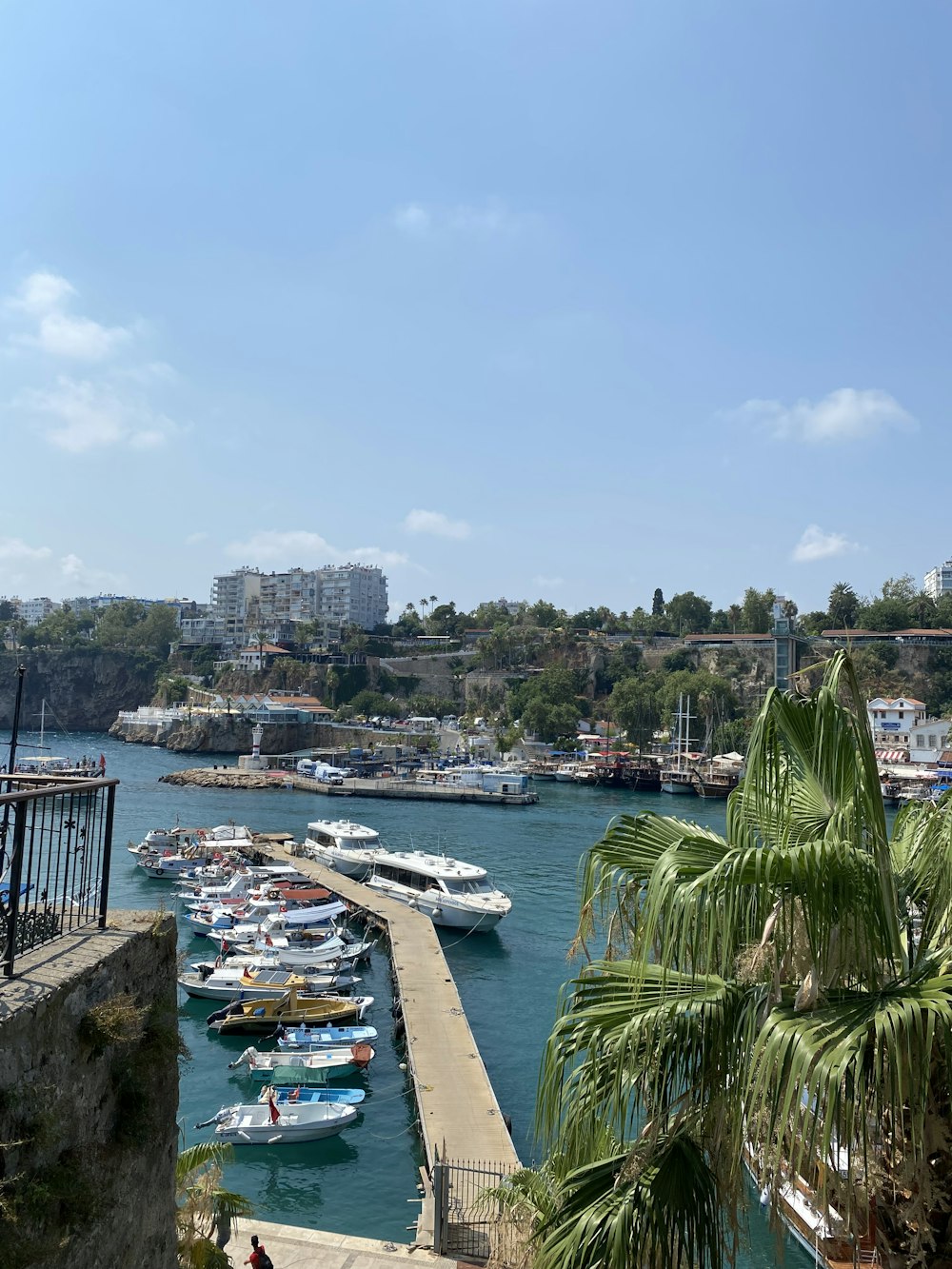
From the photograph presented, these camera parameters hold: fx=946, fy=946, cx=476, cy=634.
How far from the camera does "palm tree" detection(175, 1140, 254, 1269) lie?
7.86 metres

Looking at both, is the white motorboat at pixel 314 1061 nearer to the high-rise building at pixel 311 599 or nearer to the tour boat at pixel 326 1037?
the tour boat at pixel 326 1037

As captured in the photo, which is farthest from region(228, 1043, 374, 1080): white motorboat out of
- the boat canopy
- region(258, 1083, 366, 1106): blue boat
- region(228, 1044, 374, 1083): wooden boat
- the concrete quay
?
the concrete quay

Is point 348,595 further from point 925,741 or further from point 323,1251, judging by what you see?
point 323,1251

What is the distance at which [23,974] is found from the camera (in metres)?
4.48

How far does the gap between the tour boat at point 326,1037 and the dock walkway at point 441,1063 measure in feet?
2.89

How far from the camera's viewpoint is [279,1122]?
1631 cm

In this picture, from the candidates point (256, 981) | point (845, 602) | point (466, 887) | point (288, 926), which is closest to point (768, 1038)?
point (256, 981)

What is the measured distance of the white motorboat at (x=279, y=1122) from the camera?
16.2m

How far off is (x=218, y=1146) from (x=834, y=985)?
8.04 meters

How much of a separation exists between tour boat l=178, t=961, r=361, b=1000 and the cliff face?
388 ft

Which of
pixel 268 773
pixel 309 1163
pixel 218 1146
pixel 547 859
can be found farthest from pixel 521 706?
pixel 218 1146

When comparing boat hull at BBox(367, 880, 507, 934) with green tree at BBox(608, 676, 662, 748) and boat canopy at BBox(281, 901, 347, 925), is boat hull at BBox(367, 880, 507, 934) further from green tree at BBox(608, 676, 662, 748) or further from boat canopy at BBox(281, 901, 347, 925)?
green tree at BBox(608, 676, 662, 748)

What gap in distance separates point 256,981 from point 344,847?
61.2 ft

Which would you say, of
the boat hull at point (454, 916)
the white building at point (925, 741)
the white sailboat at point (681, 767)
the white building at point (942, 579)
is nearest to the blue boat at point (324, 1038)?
the boat hull at point (454, 916)
